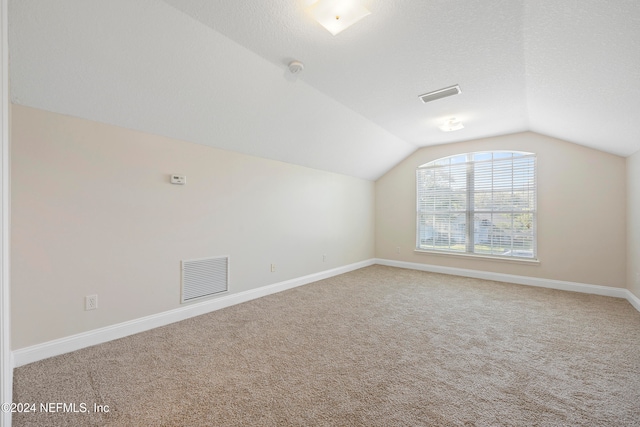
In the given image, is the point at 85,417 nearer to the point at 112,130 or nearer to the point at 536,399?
the point at 112,130

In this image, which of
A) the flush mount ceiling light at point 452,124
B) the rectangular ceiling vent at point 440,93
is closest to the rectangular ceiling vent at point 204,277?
the rectangular ceiling vent at point 440,93

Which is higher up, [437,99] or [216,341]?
[437,99]

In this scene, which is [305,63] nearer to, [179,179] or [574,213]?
[179,179]

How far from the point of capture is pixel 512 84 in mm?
2713

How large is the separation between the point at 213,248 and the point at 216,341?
115 cm

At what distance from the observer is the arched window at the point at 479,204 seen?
4.47 meters

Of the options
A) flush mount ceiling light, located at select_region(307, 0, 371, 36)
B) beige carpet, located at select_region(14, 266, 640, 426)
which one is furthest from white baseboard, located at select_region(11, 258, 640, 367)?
flush mount ceiling light, located at select_region(307, 0, 371, 36)

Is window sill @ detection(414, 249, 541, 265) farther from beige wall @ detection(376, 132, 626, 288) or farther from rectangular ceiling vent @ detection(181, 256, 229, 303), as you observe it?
rectangular ceiling vent @ detection(181, 256, 229, 303)

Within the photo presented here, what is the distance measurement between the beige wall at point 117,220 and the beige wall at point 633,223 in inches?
184

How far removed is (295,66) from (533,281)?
4913 mm

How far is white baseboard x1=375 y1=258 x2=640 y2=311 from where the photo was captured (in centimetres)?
371

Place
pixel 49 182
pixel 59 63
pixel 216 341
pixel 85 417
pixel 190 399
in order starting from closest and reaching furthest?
pixel 85 417 < pixel 190 399 < pixel 59 63 < pixel 49 182 < pixel 216 341

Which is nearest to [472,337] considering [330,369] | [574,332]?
[574,332]

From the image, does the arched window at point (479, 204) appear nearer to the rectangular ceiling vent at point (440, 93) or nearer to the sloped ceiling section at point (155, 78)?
the rectangular ceiling vent at point (440, 93)
